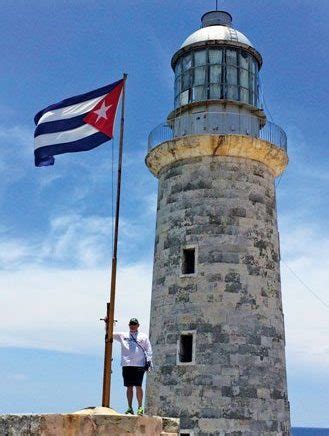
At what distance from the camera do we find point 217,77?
19.9 metres

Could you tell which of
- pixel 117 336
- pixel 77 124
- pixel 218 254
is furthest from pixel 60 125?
pixel 218 254

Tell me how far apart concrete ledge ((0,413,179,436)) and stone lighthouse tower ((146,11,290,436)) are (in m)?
8.94

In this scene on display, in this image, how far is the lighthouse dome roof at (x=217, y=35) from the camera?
2016 cm

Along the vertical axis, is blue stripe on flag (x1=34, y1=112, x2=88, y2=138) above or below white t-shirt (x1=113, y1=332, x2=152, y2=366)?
above

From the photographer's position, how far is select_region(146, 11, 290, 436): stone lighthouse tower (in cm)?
1712

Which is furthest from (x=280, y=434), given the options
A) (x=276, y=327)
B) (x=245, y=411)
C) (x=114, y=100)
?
(x=114, y=100)

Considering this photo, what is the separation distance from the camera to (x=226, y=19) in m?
21.5

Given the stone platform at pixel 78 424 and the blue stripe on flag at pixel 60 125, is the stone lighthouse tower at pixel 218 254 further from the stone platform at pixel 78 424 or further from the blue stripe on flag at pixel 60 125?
the stone platform at pixel 78 424

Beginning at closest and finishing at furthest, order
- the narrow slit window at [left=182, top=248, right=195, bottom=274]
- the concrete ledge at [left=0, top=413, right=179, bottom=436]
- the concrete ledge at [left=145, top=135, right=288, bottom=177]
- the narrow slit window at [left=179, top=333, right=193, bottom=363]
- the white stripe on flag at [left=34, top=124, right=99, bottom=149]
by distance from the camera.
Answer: the concrete ledge at [left=0, top=413, right=179, bottom=436], the white stripe on flag at [left=34, top=124, right=99, bottom=149], the narrow slit window at [left=179, top=333, right=193, bottom=363], the narrow slit window at [left=182, top=248, right=195, bottom=274], the concrete ledge at [left=145, top=135, right=288, bottom=177]

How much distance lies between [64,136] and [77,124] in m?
0.40

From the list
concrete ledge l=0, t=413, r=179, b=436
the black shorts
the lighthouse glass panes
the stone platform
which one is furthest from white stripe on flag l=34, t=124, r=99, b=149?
the lighthouse glass panes

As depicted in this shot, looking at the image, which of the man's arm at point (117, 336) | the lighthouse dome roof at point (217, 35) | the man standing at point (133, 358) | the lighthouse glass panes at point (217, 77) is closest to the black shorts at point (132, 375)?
the man standing at point (133, 358)

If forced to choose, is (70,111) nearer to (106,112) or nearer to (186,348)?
(106,112)

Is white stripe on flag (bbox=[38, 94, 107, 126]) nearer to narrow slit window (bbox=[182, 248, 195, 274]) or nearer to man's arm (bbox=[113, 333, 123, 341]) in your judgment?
man's arm (bbox=[113, 333, 123, 341])
